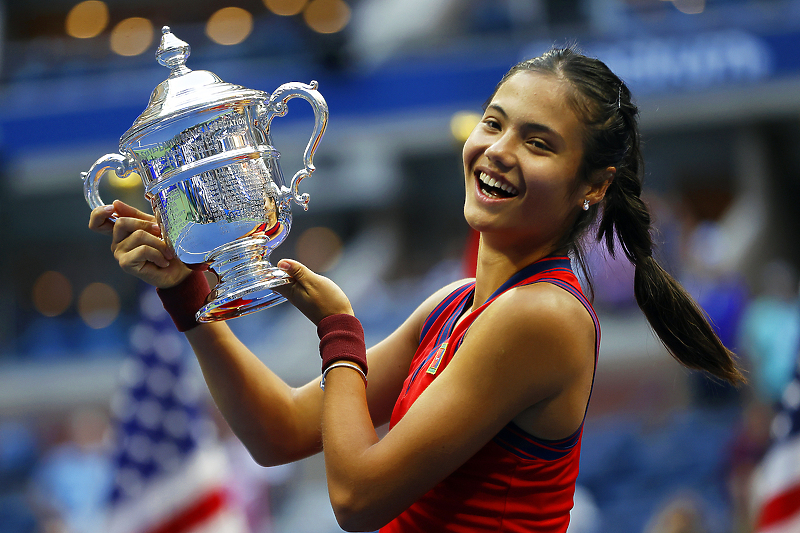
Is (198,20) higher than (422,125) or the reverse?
higher

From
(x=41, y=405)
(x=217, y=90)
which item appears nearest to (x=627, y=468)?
(x=217, y=90)

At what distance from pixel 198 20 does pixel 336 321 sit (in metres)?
13.0

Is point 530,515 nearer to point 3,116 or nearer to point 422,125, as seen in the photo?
point 422,125

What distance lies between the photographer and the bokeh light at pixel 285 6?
1262cm

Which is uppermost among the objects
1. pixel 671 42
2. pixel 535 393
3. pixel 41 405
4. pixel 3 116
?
pixel 3 116

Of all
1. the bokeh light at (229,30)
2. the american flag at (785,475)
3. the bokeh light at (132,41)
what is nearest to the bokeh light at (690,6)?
the bokeh light at (229,30)

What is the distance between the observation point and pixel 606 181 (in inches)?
54.1

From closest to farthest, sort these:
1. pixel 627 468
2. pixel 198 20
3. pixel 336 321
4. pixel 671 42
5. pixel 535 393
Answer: pixel 535 393, pixel 336 321, pixel 627 468, pixel 671 42, pixel 198 20

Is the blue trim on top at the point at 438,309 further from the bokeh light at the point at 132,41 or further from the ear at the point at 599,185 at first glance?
the bokeh light at the point at 132,41

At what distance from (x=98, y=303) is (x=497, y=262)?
37.6 ft

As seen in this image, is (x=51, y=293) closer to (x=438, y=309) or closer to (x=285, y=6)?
(x=285, y=6)

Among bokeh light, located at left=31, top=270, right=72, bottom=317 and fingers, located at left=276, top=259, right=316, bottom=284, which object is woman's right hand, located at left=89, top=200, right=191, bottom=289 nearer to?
fingers, located at left=276, top=259, right=316, bottom=284

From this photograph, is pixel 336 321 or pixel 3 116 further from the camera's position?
pixel 3 116

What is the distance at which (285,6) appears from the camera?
12.8 meters
